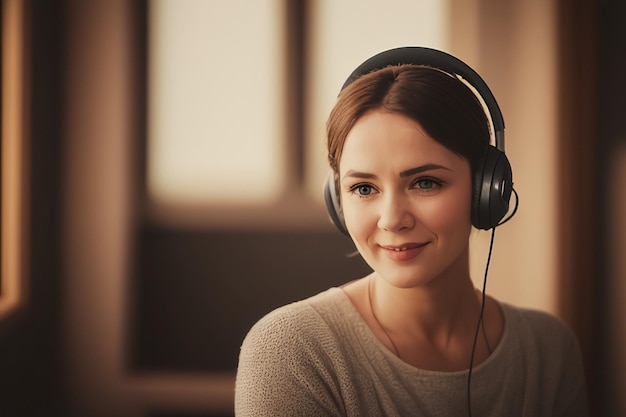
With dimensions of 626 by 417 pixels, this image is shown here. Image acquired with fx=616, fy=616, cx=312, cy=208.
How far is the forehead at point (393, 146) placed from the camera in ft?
2.47

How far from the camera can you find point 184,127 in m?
2.09

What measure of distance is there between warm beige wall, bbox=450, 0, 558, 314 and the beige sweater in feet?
1.98

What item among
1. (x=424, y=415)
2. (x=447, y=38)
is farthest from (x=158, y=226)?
(x=424, y=415)

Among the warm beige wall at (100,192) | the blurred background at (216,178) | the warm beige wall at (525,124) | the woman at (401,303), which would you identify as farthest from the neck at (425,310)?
the warm beige wall at (100,192)

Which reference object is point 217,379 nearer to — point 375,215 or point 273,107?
point 273,107

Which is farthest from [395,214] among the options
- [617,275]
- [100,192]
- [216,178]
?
[216,178]

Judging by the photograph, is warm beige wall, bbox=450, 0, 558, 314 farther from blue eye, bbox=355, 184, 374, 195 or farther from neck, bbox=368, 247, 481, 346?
blue eye, bbox=355, 184, 374, 195

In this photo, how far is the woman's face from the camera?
29.7 inches

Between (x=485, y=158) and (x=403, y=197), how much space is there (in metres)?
0.13

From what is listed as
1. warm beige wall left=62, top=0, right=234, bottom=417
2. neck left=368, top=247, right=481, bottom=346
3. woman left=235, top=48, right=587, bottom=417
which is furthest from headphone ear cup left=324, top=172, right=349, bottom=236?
warm beige wall left=62, top=0, right=234, bottom=417

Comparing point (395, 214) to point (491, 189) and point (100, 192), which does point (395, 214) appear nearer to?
point (491, 189)

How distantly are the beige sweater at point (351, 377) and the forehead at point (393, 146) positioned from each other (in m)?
0.23

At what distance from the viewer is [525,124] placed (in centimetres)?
152

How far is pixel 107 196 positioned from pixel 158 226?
11.2 inches
